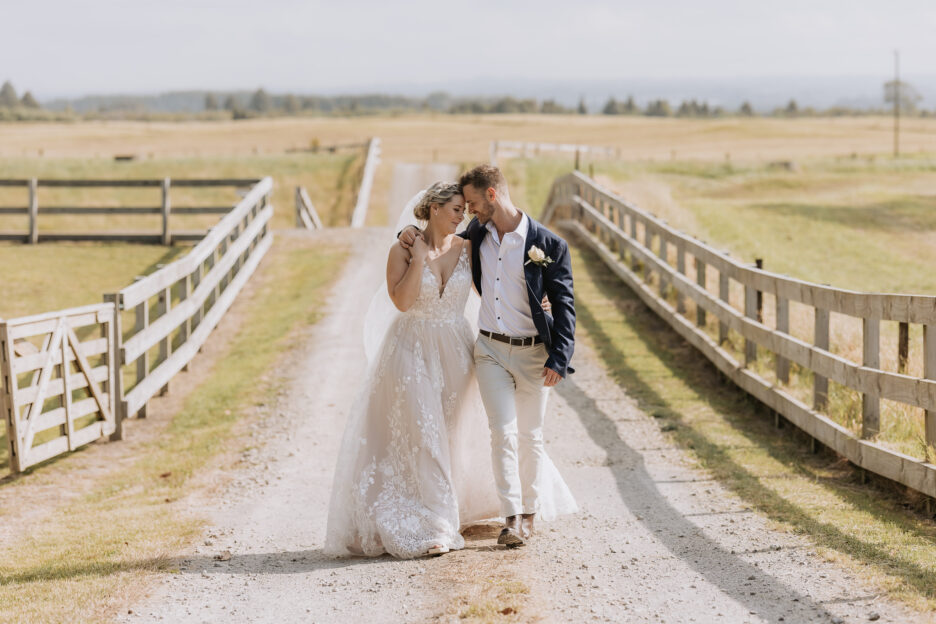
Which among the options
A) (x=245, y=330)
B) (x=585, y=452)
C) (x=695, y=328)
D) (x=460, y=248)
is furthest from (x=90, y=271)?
(x=460, y=248)

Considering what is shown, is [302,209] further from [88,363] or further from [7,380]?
[7,380]

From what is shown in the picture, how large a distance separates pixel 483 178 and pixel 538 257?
21.6 inches

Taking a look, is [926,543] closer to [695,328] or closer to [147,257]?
[695,328]

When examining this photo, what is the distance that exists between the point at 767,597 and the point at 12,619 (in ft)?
12.2

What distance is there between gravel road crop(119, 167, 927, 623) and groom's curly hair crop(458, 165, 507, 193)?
2.08 m

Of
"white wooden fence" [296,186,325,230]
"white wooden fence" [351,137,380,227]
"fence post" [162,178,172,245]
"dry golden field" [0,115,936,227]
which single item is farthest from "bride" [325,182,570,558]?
"dry golden field" [0,115,936,227]

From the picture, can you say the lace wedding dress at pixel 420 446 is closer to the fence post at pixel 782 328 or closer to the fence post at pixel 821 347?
the fence post at pixel 821 347

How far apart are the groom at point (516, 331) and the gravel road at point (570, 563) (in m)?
0.43

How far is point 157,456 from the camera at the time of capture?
988 centimetres

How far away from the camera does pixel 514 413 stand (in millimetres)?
6402

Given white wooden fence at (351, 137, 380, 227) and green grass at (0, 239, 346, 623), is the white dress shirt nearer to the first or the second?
green grass at (0, 239, 346, 623)

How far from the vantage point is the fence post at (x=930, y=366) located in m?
6.62

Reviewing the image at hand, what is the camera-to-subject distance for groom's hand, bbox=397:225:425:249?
21.2ft

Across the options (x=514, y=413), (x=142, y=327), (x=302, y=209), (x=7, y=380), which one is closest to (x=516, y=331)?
(x=514, y=413)
